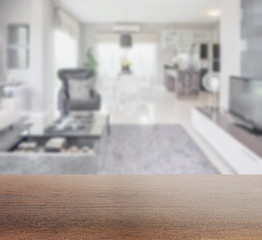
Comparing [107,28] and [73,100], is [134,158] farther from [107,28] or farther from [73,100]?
[107,28]

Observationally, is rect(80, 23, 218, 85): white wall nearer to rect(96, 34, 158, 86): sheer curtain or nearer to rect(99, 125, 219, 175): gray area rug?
rect(96, 34, 158, 86): sheer curtain

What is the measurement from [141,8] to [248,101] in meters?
6.06

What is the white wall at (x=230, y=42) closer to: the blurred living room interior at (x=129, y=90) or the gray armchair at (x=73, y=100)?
the blurred living room interior at (x=129, y=90)

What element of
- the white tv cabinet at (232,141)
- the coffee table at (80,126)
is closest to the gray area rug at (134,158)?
the white tv cabinet at (232,141)

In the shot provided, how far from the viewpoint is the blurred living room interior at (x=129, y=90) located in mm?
3371

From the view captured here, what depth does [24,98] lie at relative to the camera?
6.45m

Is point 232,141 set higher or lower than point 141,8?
lower

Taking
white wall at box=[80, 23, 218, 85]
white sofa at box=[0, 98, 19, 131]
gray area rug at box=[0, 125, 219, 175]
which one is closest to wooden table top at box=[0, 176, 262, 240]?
gray area rug at box=[0, 125, 219, 175]

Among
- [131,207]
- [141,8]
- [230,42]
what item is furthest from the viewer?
[141,8]

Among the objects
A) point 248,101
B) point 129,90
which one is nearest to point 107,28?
point 129,90

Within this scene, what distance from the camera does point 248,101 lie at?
373cm

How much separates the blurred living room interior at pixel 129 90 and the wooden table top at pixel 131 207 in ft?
6.33

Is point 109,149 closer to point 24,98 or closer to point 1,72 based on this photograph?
point 24,98

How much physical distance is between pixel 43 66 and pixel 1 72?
2.76 feet
